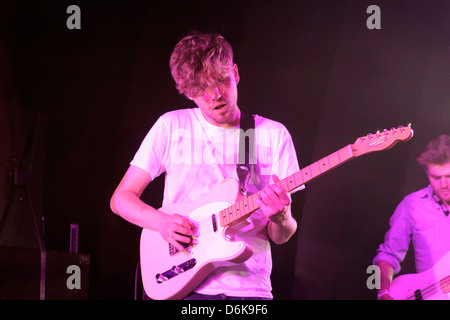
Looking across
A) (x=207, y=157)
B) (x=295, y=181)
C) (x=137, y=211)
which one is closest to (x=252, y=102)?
(x=207, y=157)

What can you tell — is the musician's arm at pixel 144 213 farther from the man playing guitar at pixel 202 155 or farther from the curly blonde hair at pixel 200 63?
the curly blonde hair at pixel 200 63

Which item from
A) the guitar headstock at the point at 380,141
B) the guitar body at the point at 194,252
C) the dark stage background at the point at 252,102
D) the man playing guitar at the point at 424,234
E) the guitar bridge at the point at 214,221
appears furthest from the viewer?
the dark stage background at the point at 252,102

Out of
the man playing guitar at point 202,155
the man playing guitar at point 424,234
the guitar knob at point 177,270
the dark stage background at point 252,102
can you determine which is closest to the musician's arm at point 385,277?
the man playing guitar at point 424,234

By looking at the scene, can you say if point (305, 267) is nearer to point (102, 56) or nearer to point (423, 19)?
point (423, 19)

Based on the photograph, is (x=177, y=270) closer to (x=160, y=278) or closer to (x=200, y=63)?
(x=160, y=278)

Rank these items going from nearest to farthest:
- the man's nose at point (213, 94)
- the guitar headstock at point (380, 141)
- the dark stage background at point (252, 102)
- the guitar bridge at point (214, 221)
→ the guitar headstock at point (380, 141), the guitar bridge at point (214, 221), the man's nose at point (213, 94), the dark stage background at point (252, 102)

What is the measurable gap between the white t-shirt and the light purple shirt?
0.76m

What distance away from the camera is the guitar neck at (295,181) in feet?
7.66

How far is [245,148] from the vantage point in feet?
8.68

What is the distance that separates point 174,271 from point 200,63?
40.8 inches

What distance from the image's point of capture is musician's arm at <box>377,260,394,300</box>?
9.35ft

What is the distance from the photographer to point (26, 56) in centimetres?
354

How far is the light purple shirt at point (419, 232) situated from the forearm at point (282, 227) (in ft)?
2.47
